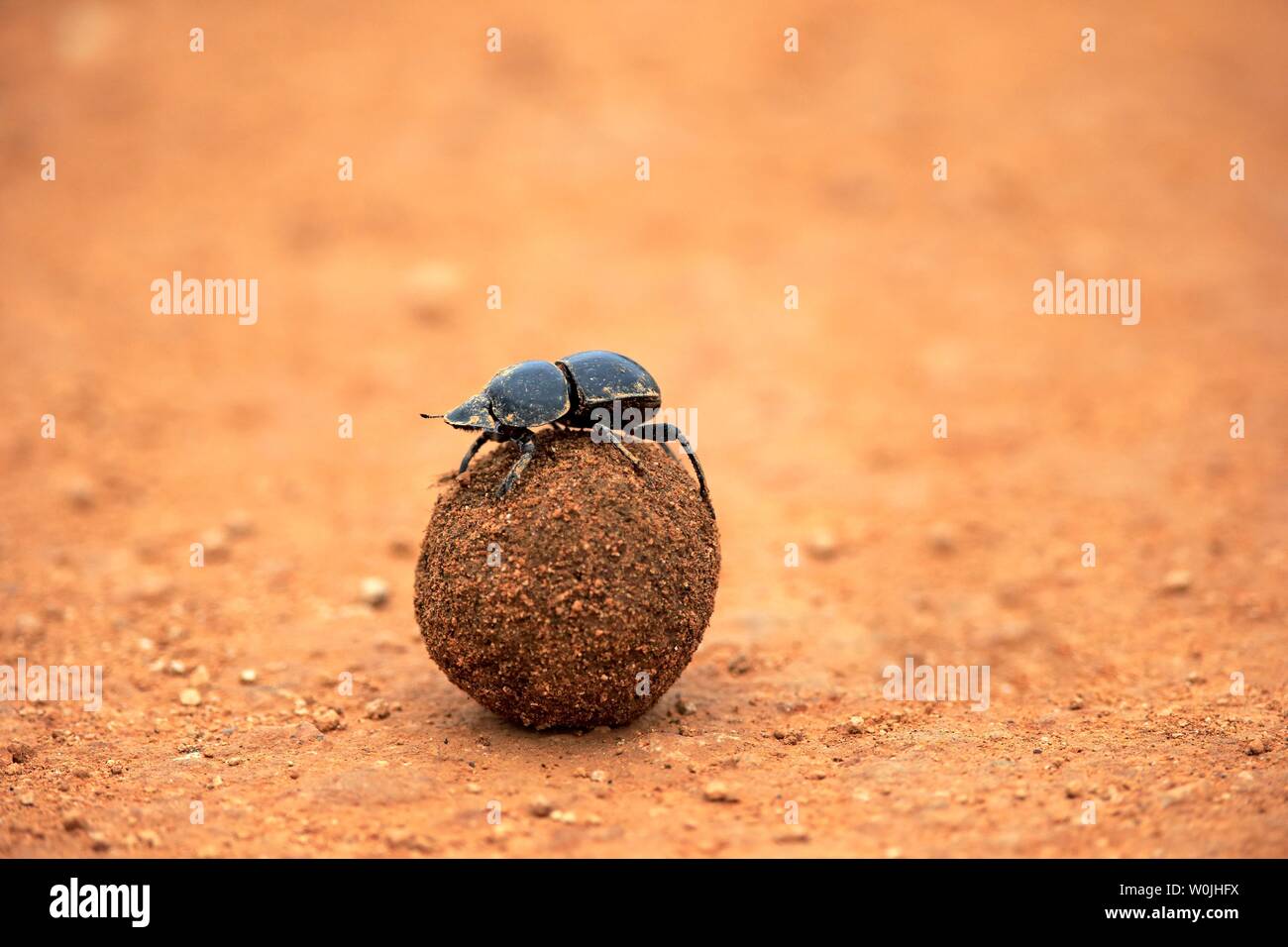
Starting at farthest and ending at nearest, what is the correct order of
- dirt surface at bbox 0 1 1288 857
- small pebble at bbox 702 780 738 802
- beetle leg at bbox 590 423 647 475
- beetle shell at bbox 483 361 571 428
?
beetle leg at bbox 590 423 647 475 < beetle shell at bbox 483 361 571 428 < dirt surface at bbox 0 1 1288 857 < small pebble at bbox 702 780 738 802

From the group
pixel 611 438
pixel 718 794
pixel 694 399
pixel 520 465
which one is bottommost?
pixel 718 794

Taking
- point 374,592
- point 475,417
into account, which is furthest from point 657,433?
point 374,592

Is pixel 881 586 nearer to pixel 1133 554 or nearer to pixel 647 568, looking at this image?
pixel 1133 554

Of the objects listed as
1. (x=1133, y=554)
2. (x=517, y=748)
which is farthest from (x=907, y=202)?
(x=517, y=748)

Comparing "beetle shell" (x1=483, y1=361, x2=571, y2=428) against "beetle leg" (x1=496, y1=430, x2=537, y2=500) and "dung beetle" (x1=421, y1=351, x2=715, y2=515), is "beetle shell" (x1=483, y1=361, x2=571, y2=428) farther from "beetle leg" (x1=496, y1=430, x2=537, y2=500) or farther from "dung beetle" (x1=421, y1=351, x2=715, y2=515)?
"beetle leg" (x1=496, y1=430, x2=537, y2=500)

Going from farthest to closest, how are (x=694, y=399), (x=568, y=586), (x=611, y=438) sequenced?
(x=694, y=399) < (x=611, y=438) < (x=568, y=586)

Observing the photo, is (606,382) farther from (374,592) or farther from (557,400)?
(374,592)

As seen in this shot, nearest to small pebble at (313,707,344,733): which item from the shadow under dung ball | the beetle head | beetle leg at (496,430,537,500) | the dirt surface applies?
the dirt surface
